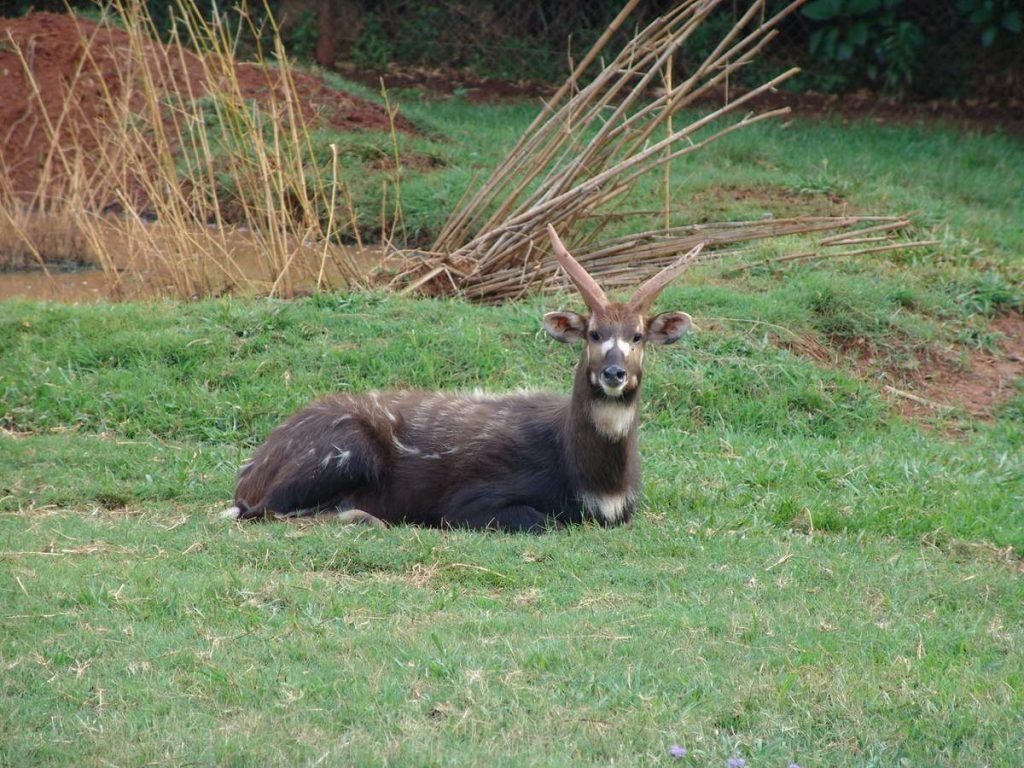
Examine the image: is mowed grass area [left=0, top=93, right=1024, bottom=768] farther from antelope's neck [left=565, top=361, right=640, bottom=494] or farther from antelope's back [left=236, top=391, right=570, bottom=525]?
antelope's back [left=236, top=391, right=570, bottom=525]

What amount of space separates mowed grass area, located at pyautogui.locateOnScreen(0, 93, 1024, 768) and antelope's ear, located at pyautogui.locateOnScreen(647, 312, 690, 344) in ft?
2.90

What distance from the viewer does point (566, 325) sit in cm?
754

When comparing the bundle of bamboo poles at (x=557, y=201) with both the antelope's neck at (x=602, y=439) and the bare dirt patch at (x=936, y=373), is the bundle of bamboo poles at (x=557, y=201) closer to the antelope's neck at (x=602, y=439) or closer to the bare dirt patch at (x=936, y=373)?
the bare dirt patch at (x=936, y=373)

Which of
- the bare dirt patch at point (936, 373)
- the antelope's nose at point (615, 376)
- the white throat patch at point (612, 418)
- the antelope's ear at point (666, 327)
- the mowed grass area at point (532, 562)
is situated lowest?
the bare dirt patch at point (936, 373)

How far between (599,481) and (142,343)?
3.88 m

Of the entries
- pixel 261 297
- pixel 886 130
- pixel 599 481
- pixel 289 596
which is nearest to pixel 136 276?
pixel 261 297

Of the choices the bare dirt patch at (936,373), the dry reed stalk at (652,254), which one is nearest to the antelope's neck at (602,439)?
the bare dirt patch at (936,373)

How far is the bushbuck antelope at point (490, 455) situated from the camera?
7383mm

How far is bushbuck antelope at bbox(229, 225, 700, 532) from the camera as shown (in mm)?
7383

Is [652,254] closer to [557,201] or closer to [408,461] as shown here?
[557,201]

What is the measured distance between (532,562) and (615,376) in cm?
99

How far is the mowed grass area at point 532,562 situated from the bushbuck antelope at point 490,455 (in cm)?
31

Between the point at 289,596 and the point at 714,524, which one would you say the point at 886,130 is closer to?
the point at 714,524

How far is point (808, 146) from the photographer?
16.8 metres
